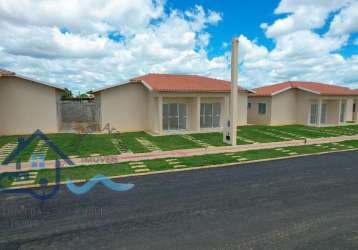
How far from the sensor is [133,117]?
18.3 meters

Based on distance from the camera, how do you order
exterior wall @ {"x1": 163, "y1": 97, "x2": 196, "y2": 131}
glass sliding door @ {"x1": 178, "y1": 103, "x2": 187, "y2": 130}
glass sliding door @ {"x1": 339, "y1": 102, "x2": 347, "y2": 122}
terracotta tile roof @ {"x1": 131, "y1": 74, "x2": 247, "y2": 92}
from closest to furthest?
terracotta tile roof @ {"x1": 131, "y1": 74, "x2": 247, "y2": 92}
exterior wall @ {"x1": 163, "y1": 97, "x2": 196, "y2": 131}
glass sliding door @ {"x1": 178, "y1": 103, "x2": 187, "y2": 130}
glass sliding door @ {"x1": 339, "y1": 102, "x2": 347, "y2": 122}

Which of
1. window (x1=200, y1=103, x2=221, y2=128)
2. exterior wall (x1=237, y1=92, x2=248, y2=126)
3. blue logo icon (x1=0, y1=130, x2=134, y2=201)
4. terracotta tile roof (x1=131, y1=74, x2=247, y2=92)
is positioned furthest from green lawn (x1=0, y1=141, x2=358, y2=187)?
exterior wall (x1=237, y1=92, x2=248, y2=126)

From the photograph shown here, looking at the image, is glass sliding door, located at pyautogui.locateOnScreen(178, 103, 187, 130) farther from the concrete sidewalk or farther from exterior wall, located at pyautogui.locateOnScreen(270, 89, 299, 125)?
exterior wall, located at pyautogui.locateOnScreen(270, 89, 299, 125)

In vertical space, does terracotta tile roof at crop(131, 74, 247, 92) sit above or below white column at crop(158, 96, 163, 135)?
above

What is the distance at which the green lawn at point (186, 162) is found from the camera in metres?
8.09

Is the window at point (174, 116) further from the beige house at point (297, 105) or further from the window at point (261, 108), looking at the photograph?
the window at point (261, 108)

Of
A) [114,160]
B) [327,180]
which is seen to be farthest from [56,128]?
[327,180]

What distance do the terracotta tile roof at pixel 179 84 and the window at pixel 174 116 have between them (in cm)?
155

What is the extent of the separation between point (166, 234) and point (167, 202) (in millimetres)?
1433

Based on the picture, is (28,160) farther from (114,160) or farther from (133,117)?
(133,117)

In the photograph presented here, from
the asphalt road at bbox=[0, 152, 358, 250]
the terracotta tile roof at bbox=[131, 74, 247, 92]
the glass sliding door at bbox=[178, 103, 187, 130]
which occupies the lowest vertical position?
the asphalt road at bbox=[0, 152, 358, 250]

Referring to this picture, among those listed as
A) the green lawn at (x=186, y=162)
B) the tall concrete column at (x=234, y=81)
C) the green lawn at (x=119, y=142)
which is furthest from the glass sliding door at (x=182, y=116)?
the green lawn at (x=186, y=162)

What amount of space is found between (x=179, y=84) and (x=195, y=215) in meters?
13.5

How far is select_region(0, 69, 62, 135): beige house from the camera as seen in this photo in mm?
15922
